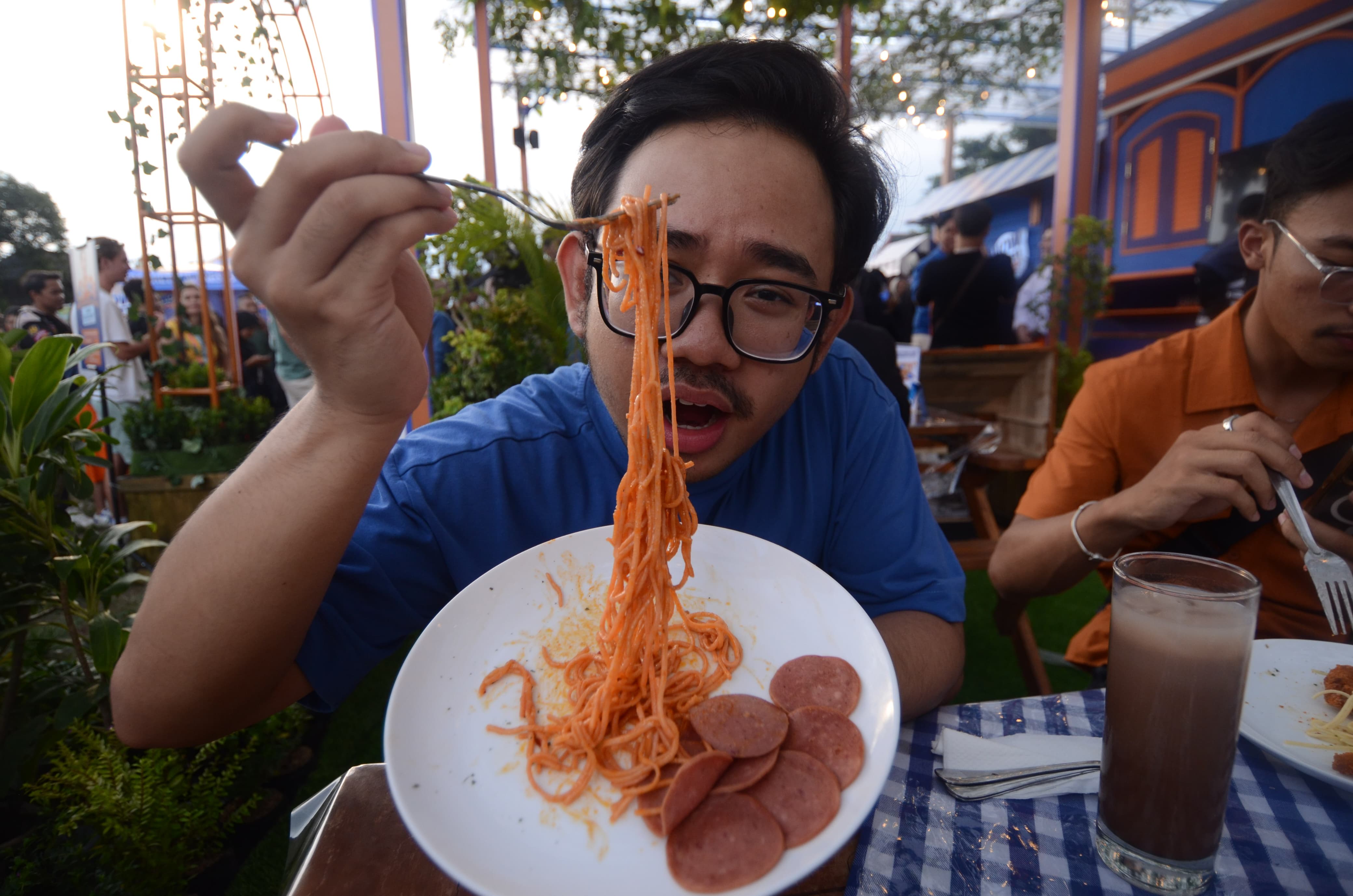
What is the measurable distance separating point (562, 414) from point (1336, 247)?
208cm

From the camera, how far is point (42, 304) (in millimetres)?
6605

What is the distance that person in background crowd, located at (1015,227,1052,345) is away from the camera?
7.66 metres

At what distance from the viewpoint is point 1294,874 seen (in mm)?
979

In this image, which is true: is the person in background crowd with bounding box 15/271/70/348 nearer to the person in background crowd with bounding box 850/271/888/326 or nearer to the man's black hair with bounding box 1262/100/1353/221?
the person in background crowd with bounding box 850/271/888/326

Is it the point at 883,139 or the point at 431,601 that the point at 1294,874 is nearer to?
the point at 431,601

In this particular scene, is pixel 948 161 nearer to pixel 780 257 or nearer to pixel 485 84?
pixel 485 84

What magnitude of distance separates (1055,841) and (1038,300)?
326 inches

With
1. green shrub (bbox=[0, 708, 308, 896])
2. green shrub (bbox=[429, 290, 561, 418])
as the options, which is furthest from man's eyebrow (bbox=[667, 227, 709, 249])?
green shrub (bbox=[429, 290, 561, 418])

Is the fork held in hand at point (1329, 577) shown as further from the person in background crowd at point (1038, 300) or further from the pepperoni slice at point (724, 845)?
the person in background crowd at point (1038, 300)

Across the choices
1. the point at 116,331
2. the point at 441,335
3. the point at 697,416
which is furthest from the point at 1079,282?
the point at 116,331

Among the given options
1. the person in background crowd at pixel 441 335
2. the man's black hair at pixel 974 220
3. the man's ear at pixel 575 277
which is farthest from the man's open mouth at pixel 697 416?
the man's black hair at pixel 974 220

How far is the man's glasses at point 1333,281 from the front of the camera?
1.77 metres

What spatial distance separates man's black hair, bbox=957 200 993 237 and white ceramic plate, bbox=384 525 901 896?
6.13m

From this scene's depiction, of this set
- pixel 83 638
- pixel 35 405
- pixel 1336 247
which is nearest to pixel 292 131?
pixel 35 405
